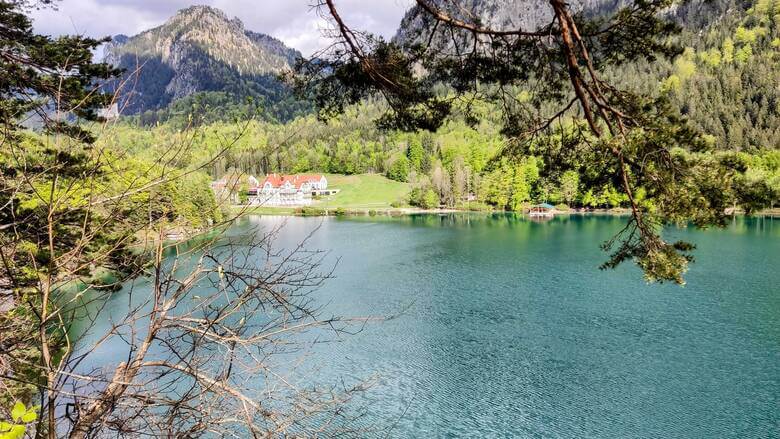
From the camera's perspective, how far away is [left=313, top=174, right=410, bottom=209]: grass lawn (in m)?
61.5

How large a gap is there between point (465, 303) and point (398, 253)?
34.4 feet

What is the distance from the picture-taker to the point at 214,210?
7.66 feet

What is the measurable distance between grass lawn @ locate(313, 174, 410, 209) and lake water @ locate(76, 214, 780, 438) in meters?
36.0

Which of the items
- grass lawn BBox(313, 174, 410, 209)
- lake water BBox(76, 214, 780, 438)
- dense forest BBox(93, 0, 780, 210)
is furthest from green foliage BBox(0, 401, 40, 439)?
grass lawn BBox(313, 174, 410, 209)

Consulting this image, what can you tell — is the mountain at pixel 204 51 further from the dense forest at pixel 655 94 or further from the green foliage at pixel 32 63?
the green foliage at pixel 32 63

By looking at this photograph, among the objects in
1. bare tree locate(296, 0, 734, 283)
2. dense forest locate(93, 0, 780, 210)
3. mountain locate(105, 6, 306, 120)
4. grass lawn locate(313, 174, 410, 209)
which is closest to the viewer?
bare tree locate(296, 0, 734, 283)

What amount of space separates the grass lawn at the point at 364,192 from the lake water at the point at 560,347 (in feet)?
118

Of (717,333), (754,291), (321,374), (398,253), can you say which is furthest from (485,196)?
(321,374)

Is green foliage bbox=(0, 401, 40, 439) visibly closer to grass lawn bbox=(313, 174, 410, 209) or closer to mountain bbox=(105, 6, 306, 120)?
grass lawn bbox=(313, 174, 410, 209)

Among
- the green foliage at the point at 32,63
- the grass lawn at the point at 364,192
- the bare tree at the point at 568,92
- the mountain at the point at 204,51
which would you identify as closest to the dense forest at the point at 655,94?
the grass lawn at the point at 364,192

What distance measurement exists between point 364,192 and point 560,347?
56396 millimetres

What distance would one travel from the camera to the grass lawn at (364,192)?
61506mm

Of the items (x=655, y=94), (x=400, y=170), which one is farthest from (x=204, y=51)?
(x=655, y=94)

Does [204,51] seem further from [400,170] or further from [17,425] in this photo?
[17,425]
